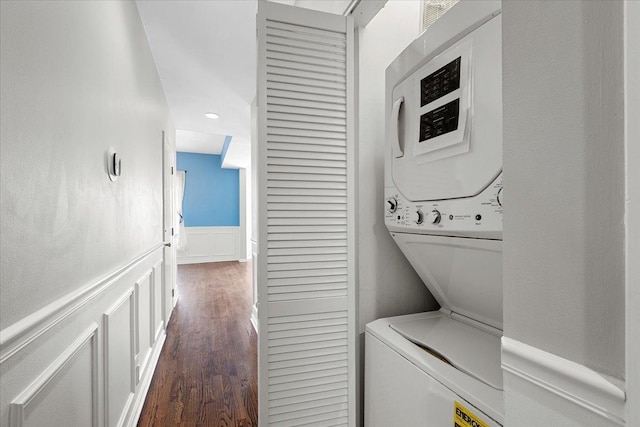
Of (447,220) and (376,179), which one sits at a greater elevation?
(376,179)

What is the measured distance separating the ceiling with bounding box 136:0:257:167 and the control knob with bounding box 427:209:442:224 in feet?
5.48

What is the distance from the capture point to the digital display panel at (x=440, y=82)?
86 centimetres

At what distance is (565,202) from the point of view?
42 centimetres

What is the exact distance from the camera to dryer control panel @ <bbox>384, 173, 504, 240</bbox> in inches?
29.9

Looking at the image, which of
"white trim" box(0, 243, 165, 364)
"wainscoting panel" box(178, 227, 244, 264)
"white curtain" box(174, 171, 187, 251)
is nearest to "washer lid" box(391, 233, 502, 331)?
"white trim" box(0, 243, 165, 364)

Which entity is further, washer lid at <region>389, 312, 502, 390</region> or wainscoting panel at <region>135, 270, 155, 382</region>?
wainscoting panel at <region>135, 270, 155, 382</region>

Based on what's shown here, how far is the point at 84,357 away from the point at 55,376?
25 cm

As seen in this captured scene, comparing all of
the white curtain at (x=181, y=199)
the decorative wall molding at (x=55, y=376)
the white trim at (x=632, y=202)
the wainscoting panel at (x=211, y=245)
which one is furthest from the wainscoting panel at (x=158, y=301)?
the wainscoting panel at (x=211, y=245)

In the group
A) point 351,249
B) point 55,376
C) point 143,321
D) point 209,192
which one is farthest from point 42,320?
point 209,192

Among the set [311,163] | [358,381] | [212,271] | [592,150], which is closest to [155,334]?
[358,381]

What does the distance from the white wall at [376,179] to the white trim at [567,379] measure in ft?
2.82

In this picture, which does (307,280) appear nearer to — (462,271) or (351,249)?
(351,249)

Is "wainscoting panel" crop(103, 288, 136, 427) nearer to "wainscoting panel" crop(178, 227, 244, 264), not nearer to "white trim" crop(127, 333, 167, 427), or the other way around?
"white trim" crop(127, 333, 167, 427)

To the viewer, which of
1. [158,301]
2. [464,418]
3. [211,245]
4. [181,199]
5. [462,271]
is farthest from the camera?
[211,245]
